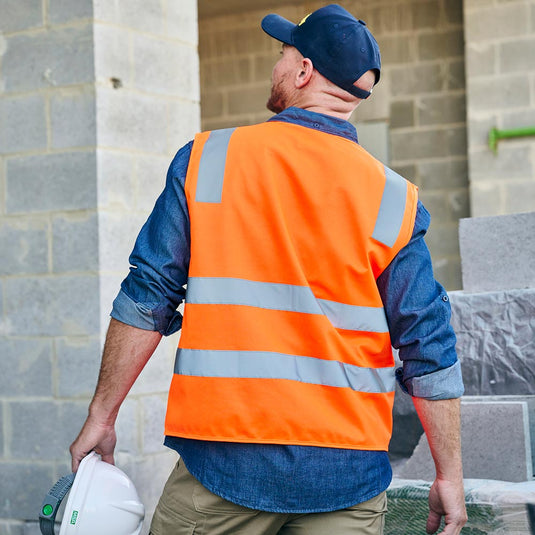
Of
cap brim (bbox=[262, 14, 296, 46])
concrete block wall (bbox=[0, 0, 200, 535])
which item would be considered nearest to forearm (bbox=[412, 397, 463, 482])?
cap brim (bbox=[262, 14, 296, 46])

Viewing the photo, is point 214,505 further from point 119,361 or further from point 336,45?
point 336,45

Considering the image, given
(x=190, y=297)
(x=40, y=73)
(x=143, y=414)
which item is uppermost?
(x=40, y=73)

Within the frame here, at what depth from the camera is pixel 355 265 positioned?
2074 mm

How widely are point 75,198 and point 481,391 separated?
1.94 m

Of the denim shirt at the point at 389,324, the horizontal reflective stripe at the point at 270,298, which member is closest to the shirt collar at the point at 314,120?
the denim shirt at the point at 389,324

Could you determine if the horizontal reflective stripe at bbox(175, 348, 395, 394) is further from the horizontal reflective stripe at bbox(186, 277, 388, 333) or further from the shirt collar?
the shirt collar

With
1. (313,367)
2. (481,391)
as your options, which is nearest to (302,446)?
(313,367)

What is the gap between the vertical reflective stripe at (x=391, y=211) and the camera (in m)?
2.13

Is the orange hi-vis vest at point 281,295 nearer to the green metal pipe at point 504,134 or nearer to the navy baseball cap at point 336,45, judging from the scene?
the navy baseball cap at point 336,45

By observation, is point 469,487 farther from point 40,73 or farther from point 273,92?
point 40,73

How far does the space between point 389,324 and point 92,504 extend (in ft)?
2.71

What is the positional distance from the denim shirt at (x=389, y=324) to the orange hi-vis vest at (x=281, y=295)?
4cm

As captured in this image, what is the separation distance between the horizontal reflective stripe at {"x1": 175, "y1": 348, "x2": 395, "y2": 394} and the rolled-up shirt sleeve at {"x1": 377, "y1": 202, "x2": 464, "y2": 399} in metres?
0.17

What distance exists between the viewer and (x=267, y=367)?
2020 millimetres
